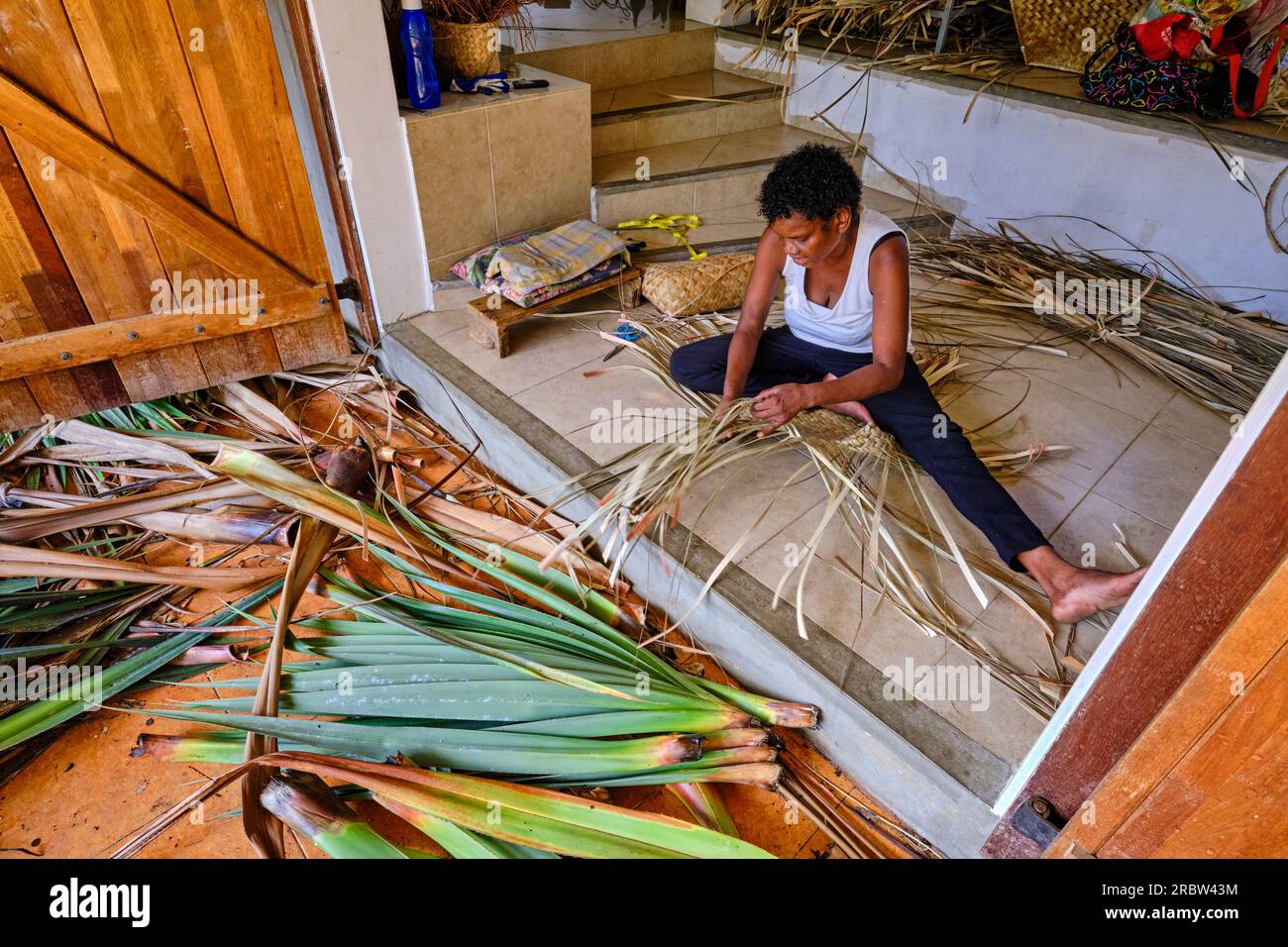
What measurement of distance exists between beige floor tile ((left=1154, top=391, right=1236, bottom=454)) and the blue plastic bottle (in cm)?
281

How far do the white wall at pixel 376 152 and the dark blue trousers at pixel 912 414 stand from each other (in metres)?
1.17

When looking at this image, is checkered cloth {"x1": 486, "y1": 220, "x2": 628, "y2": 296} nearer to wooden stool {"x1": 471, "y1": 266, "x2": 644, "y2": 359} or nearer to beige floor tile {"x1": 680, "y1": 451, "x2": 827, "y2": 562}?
wooden stool {"x1": 471, "y1": 266, "x2": 644, "y2": 359}

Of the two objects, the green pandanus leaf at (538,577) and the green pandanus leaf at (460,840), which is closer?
the green pandanus leaf at (460,840)

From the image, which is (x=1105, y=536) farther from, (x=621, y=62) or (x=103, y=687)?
(x=621, y=62)

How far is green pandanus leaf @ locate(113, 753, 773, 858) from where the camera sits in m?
1.38

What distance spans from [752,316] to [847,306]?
30 centimetres

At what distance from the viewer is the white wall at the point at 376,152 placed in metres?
2.36

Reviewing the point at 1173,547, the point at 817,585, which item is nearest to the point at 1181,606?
the point at 1173,547

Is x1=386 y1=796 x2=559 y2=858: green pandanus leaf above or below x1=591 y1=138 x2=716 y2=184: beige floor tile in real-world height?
below

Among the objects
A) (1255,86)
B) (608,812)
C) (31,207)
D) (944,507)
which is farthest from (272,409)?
(1255,86)

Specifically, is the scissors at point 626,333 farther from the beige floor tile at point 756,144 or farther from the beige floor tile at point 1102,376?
the beige floor tile at point 1102,376

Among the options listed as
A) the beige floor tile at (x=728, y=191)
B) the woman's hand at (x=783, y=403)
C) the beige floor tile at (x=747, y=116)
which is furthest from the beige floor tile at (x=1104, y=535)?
the beige floor tile at (x=747, y=116)

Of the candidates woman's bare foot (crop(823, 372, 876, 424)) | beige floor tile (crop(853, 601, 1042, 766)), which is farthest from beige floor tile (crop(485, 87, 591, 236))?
beige floor tile (crop(853, 601, 1042, 766))
